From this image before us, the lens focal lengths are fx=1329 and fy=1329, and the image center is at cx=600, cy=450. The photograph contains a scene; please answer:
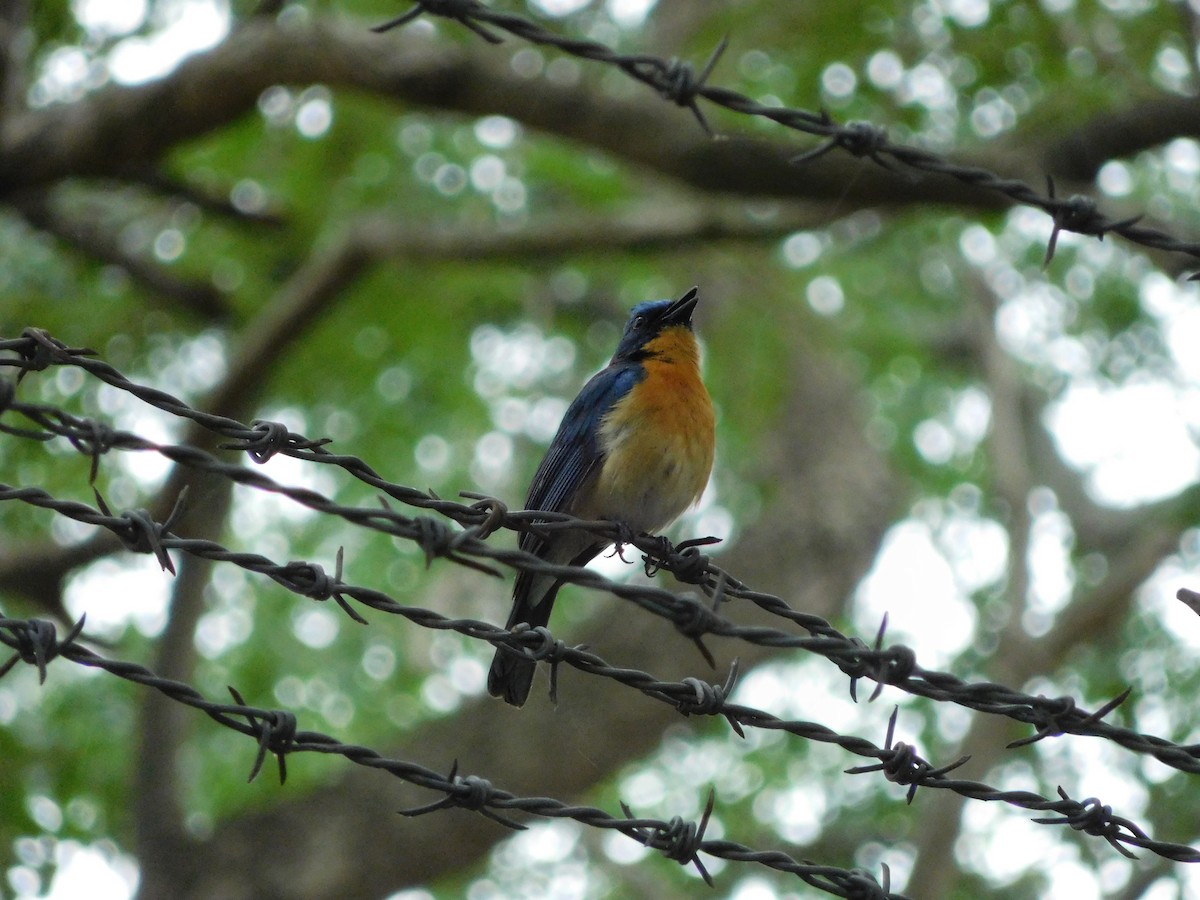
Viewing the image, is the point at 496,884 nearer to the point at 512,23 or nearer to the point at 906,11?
the point at 906,11

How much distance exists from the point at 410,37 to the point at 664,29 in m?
3.24

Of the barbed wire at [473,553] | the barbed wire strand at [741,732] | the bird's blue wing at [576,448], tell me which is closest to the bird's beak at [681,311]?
the bird's blue wing at [576,448]

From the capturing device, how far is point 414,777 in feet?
9.44

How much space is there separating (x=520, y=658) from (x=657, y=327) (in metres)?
2.35

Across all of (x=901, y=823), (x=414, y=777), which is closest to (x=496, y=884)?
(x=901, y=823)

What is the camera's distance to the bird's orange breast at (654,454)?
212 inches

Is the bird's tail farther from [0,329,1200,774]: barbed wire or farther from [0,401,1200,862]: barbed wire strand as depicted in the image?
[0,329,1200,774]: barbed wire

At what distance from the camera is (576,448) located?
561cm

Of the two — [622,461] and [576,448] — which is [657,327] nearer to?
[576,448]

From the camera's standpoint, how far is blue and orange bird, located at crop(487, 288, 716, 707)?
539 centimetres

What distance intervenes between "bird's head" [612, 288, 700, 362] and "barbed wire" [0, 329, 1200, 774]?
9.56 ft

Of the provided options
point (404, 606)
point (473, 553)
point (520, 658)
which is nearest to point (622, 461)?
point (520, 658)

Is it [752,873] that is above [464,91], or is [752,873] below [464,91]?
below

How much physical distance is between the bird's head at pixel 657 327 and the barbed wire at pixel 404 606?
304 cm
